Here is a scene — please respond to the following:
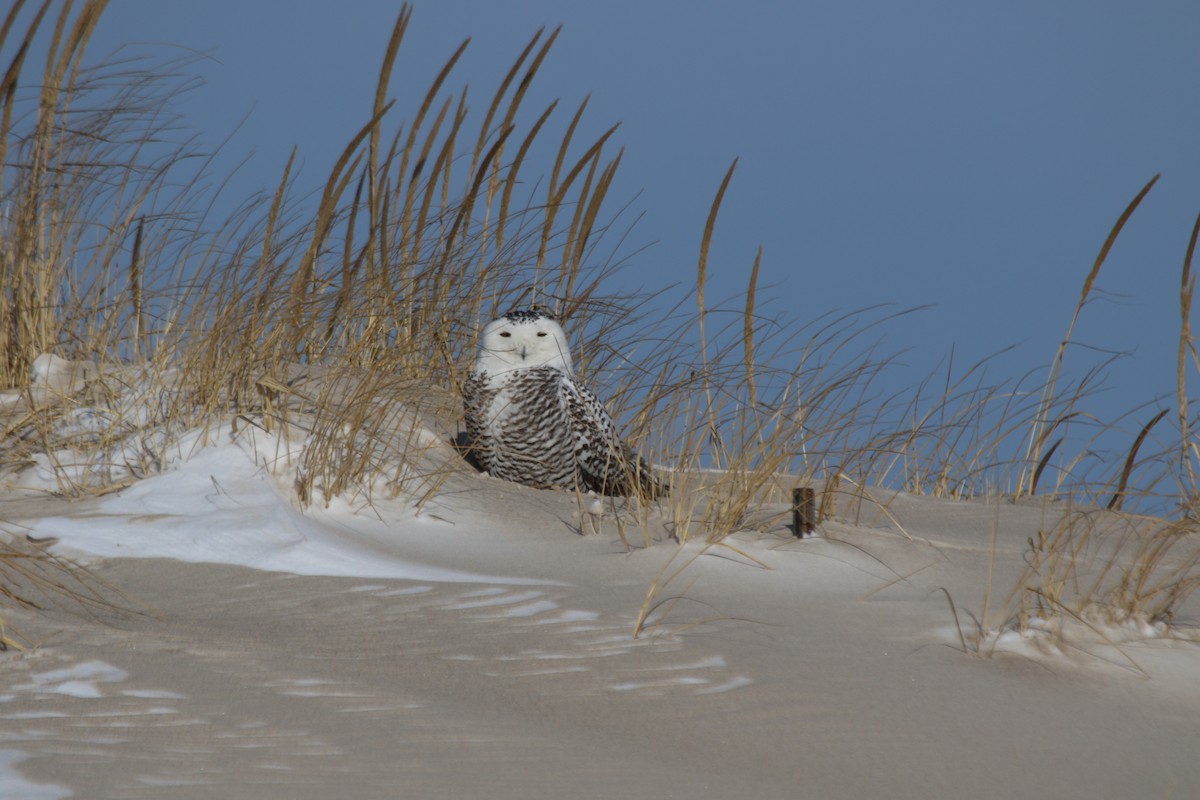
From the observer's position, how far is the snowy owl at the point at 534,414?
3.58m

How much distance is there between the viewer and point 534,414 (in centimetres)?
357

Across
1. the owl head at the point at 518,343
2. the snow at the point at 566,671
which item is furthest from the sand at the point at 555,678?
the owl head at the point at 518,343

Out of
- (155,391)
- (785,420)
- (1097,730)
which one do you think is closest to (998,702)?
(1097,730)

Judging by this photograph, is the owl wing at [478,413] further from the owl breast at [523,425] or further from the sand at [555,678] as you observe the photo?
the sand at [555,678]

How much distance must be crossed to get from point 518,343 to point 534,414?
0.23 meters

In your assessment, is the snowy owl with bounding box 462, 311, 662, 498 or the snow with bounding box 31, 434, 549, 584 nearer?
the snow with bounding box 31, 434, 549, 584

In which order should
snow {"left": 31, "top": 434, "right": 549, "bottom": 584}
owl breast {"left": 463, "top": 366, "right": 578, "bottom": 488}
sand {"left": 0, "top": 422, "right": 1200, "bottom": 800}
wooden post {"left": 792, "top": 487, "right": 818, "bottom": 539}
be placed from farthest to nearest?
owl breast {"left": 463, "top": 366, "right": 578, "bottom": 488} → wooden post {"left": 792, "top": 487, "right": 818, "bottom": 539} → snow {"left": 31, "top": 434, "right": 549, "bottom": 584} → sand {"left": 0, "top": 422, "right": 1200, "bottom": 800}

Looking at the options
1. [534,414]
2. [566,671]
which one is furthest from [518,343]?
[566,671]

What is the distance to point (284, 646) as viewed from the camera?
2023 millimetres

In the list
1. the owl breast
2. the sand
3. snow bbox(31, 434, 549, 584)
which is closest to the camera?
the sand

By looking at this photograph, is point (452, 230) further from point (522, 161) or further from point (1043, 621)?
point (1043, 621)

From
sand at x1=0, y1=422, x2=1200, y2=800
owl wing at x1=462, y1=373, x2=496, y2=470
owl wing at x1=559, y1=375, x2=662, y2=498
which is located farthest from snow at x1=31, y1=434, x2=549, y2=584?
owl wing at x1=559, y1=375, x2=662, y2=498

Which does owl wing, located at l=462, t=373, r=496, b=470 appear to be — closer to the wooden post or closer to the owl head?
the owl head

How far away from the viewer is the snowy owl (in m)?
3.58
